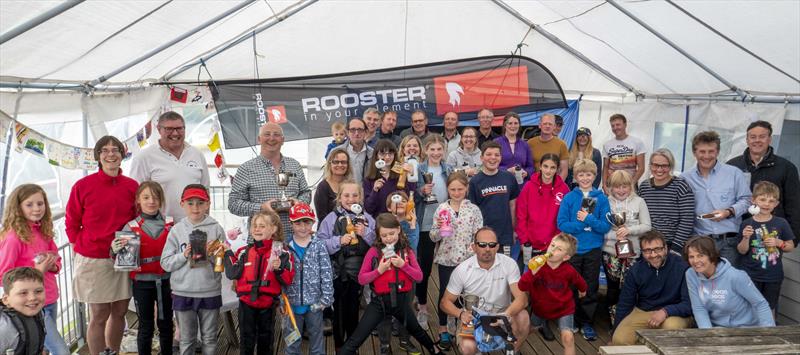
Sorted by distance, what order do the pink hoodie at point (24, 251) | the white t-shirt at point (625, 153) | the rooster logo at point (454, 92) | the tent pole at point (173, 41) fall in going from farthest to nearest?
1. the rooster logo at point (454, 92)
2. the white t-shirt at point (625, 153)
3. the tent pole at point (173, 41)
4. the pink hoodie at point (24, 251)

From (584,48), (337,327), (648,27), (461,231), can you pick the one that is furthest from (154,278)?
(584,48)

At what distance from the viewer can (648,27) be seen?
465 cm

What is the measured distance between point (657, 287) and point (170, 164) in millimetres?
3347

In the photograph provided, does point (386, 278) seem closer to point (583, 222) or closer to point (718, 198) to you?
point (583, 222)

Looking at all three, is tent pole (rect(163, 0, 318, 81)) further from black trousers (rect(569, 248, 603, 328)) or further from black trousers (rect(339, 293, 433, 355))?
black trousers (rect(569, 248, 603, 328))

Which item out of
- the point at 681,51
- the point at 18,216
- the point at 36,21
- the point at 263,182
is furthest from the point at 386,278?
the point at 681,51

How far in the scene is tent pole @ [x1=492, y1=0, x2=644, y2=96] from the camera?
18.7 feet

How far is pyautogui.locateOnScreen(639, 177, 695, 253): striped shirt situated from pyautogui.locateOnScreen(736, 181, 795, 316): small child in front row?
35cm

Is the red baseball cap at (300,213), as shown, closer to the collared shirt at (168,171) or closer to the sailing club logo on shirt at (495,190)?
the collared shirt at (168,171)

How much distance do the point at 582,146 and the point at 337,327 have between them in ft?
9.59

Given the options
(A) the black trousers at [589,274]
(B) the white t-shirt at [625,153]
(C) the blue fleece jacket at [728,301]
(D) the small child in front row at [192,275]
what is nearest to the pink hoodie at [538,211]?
(A) the black trousers at [589,274]

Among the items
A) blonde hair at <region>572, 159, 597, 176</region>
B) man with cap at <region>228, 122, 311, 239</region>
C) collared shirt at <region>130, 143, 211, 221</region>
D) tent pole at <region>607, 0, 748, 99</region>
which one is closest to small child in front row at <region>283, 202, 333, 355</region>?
man with cap at <region>228, 122, 311, 239</region>

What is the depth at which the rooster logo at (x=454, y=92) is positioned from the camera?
20.5 feet

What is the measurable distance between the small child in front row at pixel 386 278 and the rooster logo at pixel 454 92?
3.07 meters
